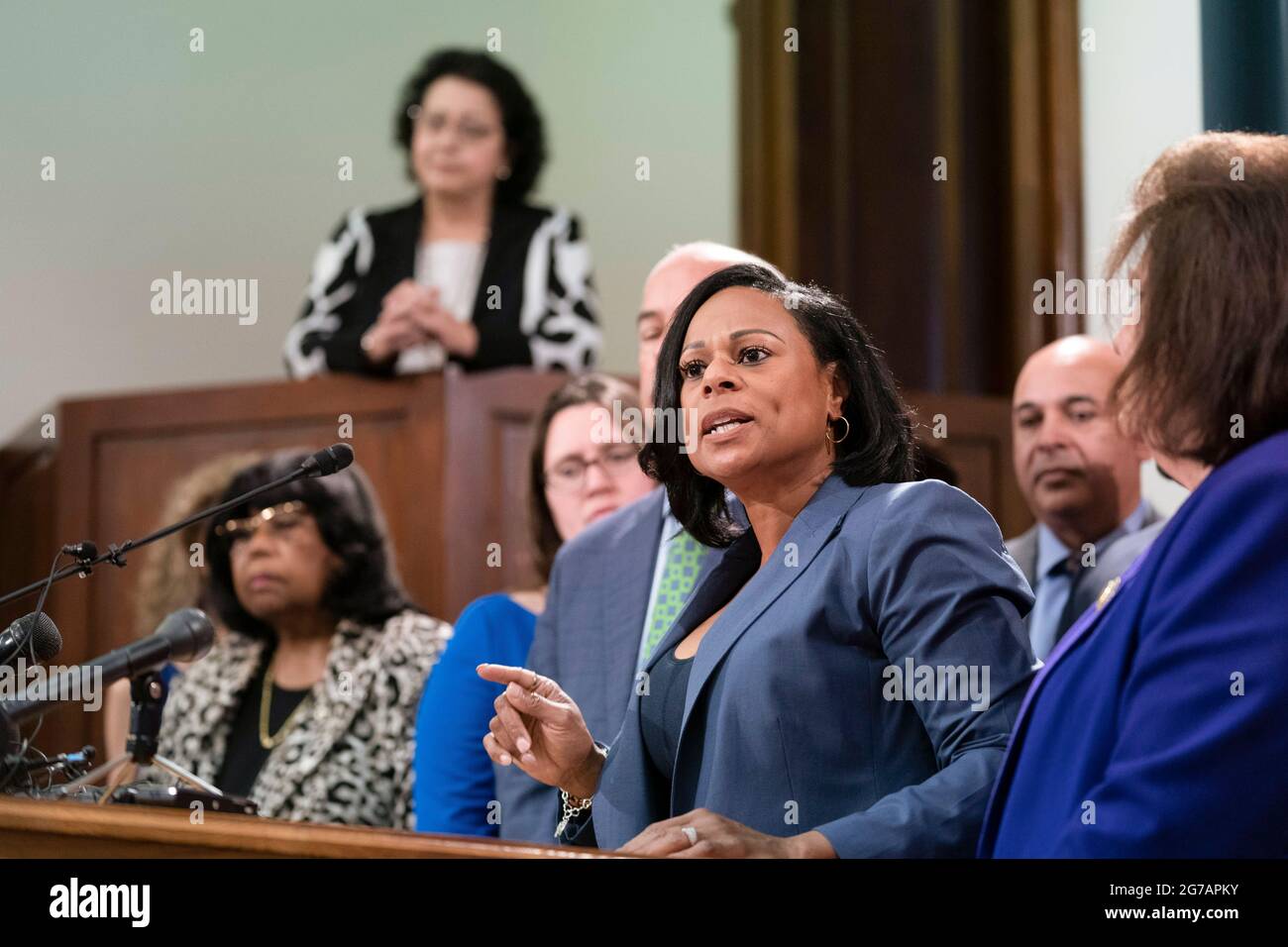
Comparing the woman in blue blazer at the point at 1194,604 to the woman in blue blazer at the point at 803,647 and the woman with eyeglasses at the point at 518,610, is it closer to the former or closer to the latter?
the woman in blue blazer at the point at 803,647

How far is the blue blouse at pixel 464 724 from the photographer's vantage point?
2.72 metres

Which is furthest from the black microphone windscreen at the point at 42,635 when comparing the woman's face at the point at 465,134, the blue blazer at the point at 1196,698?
the woman's face at the point at 465,134

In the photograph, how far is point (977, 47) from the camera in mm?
5262

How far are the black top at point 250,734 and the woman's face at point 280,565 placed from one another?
0.46 ft

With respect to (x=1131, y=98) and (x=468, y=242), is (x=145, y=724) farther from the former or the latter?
(x=1131, y=98)

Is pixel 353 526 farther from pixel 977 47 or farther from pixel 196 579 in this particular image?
pixel 977 47

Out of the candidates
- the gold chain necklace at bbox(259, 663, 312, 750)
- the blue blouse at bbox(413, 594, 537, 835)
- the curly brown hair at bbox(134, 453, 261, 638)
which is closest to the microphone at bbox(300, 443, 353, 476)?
the blue blouse at bbox(413, 594, 537, 835)

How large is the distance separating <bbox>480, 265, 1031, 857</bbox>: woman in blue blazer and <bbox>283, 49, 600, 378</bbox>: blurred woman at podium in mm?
2020

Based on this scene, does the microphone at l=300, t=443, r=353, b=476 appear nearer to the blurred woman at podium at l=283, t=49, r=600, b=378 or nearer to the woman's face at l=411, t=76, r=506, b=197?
the blurred woman at podium at l=283, t=49, r=600, b=378

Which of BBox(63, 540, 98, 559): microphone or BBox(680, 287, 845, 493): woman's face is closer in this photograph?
BBox(680, 287, 845, 493): woman's face

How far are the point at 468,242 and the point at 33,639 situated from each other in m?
2.34

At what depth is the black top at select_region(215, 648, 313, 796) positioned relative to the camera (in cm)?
323

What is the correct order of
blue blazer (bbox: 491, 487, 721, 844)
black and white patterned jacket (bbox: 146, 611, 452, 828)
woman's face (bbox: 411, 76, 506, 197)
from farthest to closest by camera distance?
woman's face (bbox: 411, 76, 506, 197) → black and white patterned jacket (bbox: 146, 611, 452, 828) → blue blazer (bbox: 491, 487, 721, 844)
